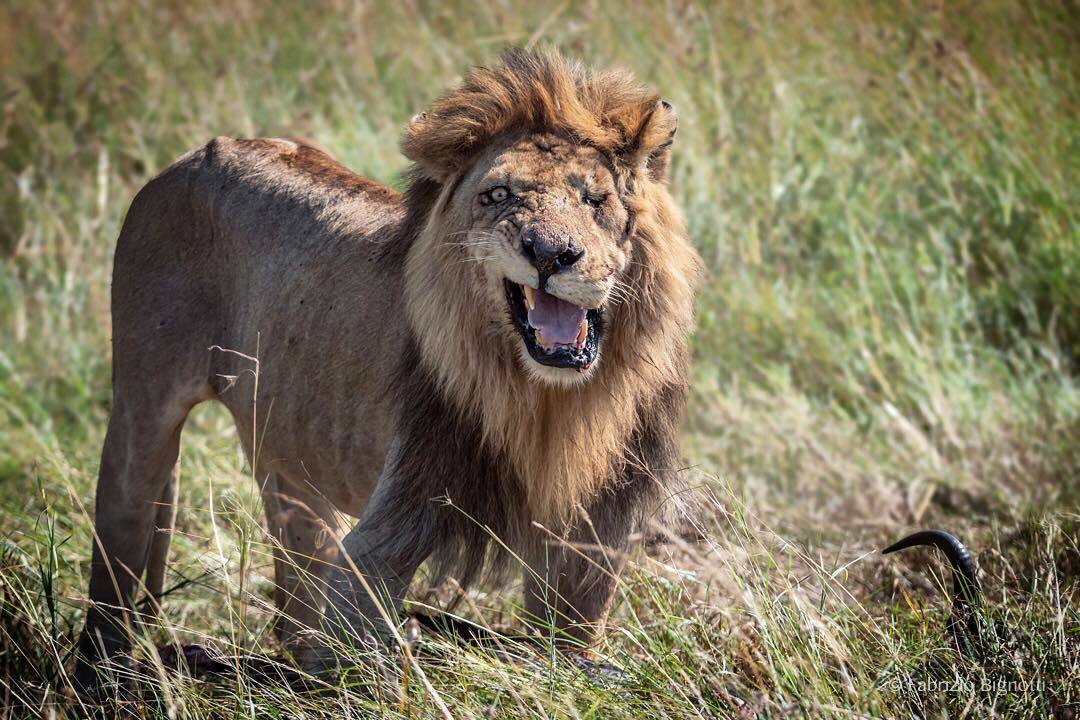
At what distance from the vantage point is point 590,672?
321 centimetres

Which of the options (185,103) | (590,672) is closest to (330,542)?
(590,672)

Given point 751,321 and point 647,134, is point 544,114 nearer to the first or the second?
point 647,134

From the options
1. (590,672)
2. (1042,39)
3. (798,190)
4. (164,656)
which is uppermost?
(1042,39)

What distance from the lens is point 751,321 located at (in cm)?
662

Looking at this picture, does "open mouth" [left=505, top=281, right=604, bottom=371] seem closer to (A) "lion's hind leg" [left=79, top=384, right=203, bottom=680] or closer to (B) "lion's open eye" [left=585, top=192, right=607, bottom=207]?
(B) "lion's open eye" [left=585, top=192, right=607, bottom=207]

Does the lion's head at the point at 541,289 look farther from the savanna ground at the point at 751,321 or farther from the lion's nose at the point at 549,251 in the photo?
the savanna ground at the point at 751,321

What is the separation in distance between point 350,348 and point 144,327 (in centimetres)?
85

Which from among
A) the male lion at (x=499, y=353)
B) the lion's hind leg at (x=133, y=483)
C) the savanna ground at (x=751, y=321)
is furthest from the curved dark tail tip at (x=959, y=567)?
the lion's hind leg at (x=133, y=483)

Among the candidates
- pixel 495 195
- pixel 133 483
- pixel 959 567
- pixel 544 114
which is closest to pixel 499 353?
pixel 495 195

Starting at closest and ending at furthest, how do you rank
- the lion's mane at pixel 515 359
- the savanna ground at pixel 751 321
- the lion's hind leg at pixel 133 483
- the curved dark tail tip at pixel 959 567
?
the savanna ground at pixel 751 321, the curved dark tail tip at pixel 959 567, the lion's mane at pixel 515 359, the lion's hind leg at pixel 133 483

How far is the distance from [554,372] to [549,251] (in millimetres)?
331

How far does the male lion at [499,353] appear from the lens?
3.24 meters

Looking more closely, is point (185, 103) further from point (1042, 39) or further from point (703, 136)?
point (1042, 39)

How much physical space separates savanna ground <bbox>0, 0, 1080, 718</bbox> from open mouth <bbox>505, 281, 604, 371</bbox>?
1.81 ft
